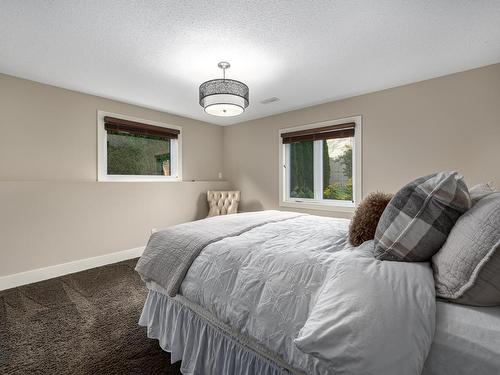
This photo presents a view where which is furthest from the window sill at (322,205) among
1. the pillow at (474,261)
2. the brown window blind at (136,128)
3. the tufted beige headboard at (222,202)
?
the pillow at (474,261)

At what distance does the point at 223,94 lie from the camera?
2.22 m

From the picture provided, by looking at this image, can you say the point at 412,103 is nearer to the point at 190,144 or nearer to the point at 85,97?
the point at 190,144

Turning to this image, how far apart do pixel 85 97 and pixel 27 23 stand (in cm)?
149

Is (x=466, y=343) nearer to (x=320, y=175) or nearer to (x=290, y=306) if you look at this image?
(x=290, y=306)

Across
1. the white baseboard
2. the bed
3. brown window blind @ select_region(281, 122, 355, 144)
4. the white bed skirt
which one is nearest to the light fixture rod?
the bed

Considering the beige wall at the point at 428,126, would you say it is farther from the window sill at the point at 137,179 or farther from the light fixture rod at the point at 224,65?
the window sill at the point at 137,179

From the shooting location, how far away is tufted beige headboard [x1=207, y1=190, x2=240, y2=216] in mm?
4320

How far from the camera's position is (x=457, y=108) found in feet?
8.48

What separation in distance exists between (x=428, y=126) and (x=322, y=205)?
1627 millimetres

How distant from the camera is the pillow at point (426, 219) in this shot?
94 centimetres

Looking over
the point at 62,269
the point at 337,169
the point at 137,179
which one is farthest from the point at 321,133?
the point at 62,269

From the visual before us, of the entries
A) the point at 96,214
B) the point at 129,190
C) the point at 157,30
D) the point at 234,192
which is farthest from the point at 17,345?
the point at 234,192

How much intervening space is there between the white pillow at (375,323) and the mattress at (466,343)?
0.18 ft

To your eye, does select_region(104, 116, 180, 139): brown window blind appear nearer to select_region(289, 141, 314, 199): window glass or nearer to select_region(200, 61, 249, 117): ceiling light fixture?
select_region(200, 61, 249, 117): ceiling light fixture
